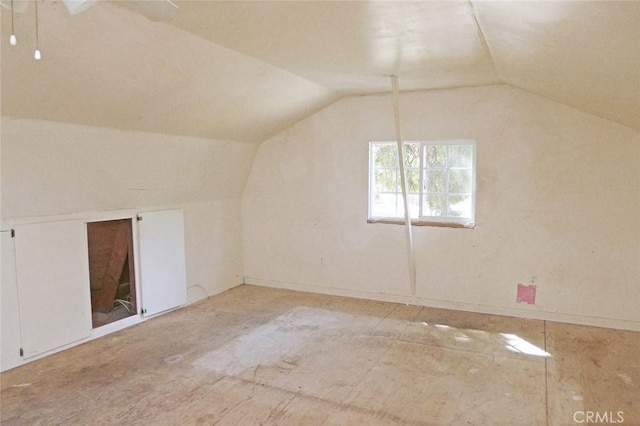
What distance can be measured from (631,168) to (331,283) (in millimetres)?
3263

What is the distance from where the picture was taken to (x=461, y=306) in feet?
15.0

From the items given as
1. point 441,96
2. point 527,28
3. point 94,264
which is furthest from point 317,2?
point 94,264

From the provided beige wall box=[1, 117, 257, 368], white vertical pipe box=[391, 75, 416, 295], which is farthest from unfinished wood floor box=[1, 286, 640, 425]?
beige wall box=[1, 117, 257, 368]

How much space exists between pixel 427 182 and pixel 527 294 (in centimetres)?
152

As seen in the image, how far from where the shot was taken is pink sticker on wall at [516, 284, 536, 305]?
427cm

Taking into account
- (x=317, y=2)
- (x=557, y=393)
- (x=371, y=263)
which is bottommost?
(x=557, y=393)

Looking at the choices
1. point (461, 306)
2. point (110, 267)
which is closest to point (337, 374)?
point (461, 306)

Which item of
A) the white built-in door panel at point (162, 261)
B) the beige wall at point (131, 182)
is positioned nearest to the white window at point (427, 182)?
the beige wall at point (131, 182)

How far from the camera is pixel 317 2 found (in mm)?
2135

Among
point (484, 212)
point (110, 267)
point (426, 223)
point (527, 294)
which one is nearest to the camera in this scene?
point (527, 294)

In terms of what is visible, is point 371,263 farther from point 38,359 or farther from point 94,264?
point 38,359

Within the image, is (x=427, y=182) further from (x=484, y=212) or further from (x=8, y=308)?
(x=8, y=308)

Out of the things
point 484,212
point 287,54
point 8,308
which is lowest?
point 8,308

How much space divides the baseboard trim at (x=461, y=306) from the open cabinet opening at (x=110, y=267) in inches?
67.2
